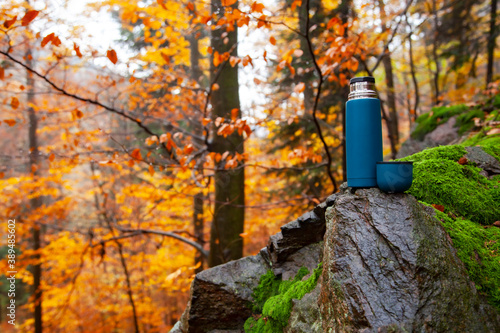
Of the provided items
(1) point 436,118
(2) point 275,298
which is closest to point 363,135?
(2) point 275,298

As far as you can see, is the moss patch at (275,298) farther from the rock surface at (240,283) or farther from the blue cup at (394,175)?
the blue cup at (394,175)

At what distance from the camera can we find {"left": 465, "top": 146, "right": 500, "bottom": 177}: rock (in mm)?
2273

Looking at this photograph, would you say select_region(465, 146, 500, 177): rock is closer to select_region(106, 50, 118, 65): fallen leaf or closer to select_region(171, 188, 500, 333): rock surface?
select_region(171, 188, 500, 333): rock surface

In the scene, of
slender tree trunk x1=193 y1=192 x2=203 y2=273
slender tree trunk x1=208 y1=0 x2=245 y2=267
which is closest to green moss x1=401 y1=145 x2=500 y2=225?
slender tree trunk x1=208 y1=0 x2=245 y2=267

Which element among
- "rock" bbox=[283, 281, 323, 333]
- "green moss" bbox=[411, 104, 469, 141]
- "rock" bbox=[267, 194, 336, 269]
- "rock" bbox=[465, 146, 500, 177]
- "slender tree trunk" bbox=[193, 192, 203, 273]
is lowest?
"slender tree trunk" bbox=[193, 192, 203, 273]

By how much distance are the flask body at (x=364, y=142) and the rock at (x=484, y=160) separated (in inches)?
45.5

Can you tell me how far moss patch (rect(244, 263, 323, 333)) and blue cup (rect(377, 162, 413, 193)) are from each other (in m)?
0.72

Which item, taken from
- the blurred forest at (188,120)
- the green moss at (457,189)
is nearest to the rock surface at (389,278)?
the green moss at (457,189)

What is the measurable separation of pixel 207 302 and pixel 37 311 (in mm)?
8804

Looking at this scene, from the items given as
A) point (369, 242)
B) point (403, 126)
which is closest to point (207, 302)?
point (369, 242)

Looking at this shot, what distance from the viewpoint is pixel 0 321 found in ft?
49.1

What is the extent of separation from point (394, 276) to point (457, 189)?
3.12ft

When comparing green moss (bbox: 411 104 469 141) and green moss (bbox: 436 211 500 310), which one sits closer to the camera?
green moss (bbox: 436 211 500 310)

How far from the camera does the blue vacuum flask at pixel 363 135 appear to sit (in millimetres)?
1693
